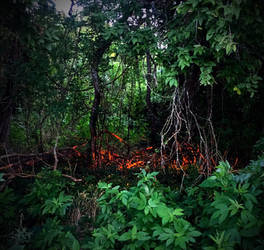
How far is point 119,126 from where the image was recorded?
518cm

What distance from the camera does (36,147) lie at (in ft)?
14.4

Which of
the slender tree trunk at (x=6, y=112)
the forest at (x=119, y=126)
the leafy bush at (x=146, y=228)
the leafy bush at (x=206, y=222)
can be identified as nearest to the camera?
the leafy bush at (x=206, y=222)

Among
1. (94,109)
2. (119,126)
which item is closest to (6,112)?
(94,109)

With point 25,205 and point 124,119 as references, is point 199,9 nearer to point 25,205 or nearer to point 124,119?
point 25,205

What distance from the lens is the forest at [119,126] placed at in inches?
68.8

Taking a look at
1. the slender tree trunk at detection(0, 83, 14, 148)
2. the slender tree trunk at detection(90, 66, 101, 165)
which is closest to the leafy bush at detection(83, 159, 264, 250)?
the slender tree trunk at detection(90, 66, 101, 165)

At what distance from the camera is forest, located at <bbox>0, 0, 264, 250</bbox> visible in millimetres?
1747

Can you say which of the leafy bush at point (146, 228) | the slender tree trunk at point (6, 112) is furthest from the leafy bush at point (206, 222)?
the slender tree trunk at point (6, 112)

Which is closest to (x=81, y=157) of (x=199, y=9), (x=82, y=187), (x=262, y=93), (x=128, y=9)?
(x=82, y=187)

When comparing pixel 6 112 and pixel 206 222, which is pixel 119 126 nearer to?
pixel 6 112

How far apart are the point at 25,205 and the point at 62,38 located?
7.36 feet

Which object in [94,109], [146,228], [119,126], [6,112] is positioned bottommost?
[146,228]

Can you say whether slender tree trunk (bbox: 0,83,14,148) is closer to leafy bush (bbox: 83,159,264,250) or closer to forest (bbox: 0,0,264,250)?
forest (bbox: 0,0,264,250)

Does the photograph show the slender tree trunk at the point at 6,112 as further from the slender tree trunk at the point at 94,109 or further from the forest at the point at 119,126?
the slender tree trunk at the point at 94,109
